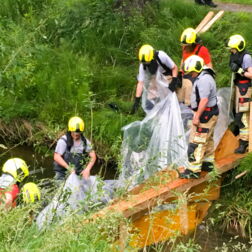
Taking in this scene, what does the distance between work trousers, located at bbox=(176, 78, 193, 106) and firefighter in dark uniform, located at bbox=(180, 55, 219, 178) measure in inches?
30.2

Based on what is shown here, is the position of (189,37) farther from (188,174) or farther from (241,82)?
(188,174)

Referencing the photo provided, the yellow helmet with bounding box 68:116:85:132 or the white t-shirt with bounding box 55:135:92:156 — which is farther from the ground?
the yellow helmet with bounding box 68:116:85:132

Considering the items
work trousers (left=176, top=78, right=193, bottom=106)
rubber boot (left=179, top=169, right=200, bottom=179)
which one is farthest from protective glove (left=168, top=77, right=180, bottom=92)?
rubber boot (left=179, top=169, right=200, bottom=179)

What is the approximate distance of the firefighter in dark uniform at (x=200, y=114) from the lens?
24.8 ft

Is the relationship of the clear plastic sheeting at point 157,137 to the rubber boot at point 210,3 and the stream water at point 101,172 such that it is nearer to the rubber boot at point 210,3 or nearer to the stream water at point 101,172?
the stream water at point 101,172

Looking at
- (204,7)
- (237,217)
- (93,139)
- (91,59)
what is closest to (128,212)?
(237,217)

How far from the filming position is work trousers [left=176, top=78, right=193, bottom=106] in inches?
339

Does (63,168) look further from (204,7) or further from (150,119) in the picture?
(204,7)

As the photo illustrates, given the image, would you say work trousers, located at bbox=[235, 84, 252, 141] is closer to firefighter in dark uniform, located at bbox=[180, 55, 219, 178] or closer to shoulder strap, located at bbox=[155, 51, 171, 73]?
firefighter in dark uniform, located at bbox=[180, 55, 219, 178]

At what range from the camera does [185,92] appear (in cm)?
866

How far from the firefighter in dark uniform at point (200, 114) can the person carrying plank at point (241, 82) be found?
627 millimetres

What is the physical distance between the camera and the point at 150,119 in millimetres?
8328

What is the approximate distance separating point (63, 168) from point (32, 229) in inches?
108

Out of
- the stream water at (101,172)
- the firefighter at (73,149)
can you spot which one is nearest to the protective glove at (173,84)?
the firefighter at (73,149)
